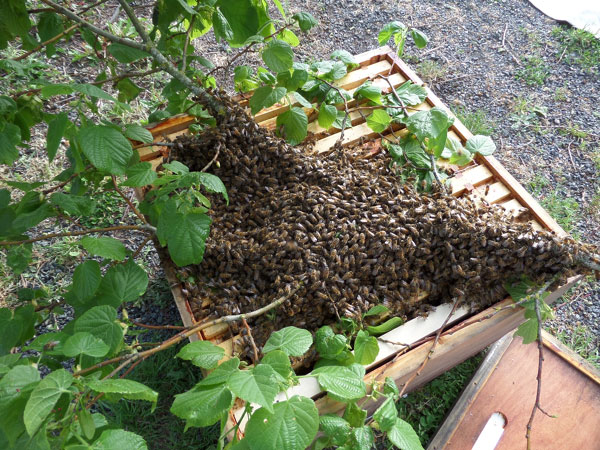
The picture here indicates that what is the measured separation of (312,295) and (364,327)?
0.86 feet

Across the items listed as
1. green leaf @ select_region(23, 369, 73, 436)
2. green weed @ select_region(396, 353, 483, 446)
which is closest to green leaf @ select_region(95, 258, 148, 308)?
green leaf @ select_region(23, 369, 73, 436)

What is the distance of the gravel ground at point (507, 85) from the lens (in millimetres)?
3383

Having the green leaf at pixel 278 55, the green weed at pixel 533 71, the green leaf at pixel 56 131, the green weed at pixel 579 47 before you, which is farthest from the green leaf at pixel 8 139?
the green weed at pixel 579 47

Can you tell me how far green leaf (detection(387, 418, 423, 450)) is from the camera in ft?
4.96

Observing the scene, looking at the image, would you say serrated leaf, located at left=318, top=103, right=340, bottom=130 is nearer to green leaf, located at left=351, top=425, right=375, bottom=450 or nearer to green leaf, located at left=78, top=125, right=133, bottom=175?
green leaf, located at left=78, top=125, right=133, bottom=175

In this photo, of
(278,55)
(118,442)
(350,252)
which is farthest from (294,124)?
(118,442)

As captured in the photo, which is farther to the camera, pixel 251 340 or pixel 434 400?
pixel 434 400

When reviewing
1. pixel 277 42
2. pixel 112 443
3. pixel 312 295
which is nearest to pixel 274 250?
pixel 312 295

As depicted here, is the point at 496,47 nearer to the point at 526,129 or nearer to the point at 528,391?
the point at 526,129

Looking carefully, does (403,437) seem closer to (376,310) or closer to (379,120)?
(376,310)

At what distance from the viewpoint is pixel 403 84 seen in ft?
8.98

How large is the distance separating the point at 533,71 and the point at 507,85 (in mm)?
335

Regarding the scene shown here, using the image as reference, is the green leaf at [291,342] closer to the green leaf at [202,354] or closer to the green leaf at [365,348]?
the green leaf at [202,354]

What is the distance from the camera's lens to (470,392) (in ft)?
8.87
